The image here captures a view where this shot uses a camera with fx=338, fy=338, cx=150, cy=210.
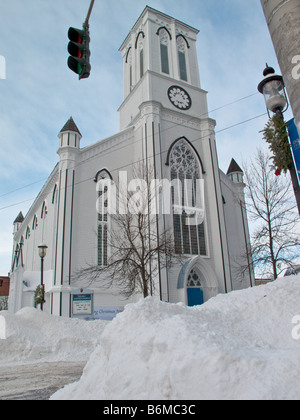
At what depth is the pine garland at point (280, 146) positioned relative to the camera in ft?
18.0

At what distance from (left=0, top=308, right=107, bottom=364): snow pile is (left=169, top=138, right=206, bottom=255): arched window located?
34.7ft

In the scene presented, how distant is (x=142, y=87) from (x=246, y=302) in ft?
77.7

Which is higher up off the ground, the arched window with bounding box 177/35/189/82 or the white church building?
the arched window with bounding box 177/35/189/82

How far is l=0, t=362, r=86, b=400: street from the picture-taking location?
18.5ft

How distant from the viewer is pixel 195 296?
2128 centimetres

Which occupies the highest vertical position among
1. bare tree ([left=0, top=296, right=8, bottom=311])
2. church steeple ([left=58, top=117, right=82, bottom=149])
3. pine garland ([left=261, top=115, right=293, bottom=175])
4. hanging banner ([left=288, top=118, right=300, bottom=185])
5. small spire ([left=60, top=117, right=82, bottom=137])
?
small spire ([left=60, top=117, right=82, bottom=137])

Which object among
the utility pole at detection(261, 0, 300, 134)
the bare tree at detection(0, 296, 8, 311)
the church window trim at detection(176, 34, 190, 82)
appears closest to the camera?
the utility pole at detection(261, 0, 300, 134)

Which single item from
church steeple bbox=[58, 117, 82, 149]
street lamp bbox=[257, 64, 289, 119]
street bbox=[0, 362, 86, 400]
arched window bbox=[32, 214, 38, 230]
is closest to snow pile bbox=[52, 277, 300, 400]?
street bbox=[0, 362, 86, 400]

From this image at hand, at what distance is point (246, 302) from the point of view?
5691mm

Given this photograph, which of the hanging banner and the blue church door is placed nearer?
the hanging banner

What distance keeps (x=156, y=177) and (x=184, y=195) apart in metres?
2.86

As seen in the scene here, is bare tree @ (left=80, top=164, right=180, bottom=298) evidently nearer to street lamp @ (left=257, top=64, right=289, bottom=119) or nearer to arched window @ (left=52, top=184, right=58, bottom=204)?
arched window @ (left=52, top=184, right=58, bottom=204)

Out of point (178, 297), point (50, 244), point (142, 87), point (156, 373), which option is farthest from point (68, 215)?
point (156, 373)

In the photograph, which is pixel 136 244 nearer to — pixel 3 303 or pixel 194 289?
pixel 194 289
